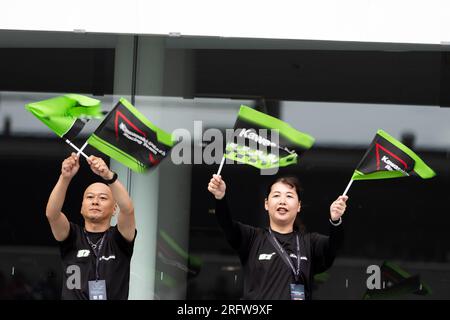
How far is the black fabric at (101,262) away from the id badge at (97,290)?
25 millimetres

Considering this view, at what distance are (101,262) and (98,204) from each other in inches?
19.4

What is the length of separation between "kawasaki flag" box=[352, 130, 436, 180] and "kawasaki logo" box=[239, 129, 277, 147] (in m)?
0.70

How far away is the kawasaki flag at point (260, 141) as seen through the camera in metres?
7.61

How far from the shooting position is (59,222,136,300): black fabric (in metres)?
7.02

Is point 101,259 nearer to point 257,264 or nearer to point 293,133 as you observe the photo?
point 257,264

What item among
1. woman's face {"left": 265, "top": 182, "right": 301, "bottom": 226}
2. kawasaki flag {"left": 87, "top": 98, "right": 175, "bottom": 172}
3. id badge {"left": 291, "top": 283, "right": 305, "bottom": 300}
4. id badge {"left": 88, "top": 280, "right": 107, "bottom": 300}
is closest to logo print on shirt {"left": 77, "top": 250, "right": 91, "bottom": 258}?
id badge {"left": 88, "top": 280, "right": 107, "bottom": 300}

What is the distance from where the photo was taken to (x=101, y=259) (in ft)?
23.2

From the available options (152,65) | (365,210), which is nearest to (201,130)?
(152,65)

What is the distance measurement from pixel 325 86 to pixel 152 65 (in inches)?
60.4

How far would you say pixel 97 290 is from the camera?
275 inches

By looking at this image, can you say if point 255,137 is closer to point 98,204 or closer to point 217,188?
point 217,188

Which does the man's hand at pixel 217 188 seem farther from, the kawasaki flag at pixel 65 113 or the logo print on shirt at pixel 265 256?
the kawasaki flag at pixel 65 113

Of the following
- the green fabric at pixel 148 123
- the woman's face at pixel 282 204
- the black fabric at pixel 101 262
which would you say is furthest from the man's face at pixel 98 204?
the woman's face at pixel 282 204
